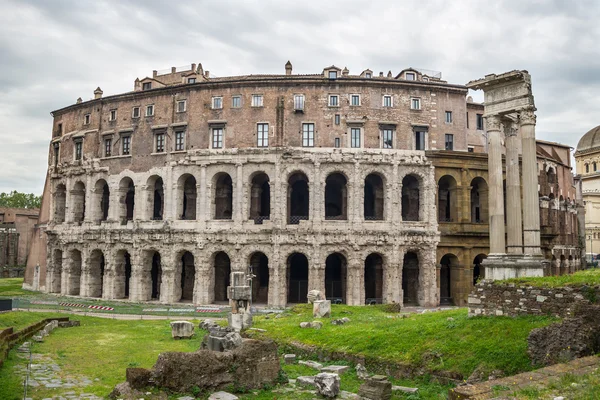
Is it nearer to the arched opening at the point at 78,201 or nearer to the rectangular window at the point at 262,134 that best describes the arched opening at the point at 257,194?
the rectangular window at the point at 262,134

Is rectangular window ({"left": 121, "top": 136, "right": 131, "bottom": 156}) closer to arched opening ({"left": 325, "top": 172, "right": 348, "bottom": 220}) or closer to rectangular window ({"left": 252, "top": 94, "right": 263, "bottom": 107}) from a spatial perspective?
rectangular window ({"left": 252, "top": 94, "right": 263, "bottom": 107})

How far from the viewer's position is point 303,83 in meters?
35.2

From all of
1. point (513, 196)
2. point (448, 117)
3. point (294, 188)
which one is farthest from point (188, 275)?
point (513, 196)

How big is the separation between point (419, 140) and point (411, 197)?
4138 millimetres

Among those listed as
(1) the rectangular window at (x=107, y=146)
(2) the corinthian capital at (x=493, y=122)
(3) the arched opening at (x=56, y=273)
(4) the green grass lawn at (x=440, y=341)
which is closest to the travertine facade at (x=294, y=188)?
(1) the rectangular window at (x=107, y=146)

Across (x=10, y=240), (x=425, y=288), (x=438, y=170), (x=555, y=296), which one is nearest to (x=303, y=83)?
(x=438, y=170)

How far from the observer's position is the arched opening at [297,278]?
3647 cm

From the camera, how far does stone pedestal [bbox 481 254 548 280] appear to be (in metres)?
18.8

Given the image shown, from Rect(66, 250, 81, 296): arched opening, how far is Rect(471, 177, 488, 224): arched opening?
101 ft

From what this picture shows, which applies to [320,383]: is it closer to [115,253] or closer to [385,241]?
[385,241]

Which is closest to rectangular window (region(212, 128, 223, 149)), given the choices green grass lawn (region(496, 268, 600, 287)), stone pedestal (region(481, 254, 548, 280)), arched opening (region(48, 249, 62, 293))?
arched opening (region(48, 249, 62, 293))

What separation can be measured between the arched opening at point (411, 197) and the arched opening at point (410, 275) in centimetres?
264

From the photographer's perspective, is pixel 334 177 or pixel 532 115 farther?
pixel 334 177

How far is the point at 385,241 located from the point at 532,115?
52.0 feet
